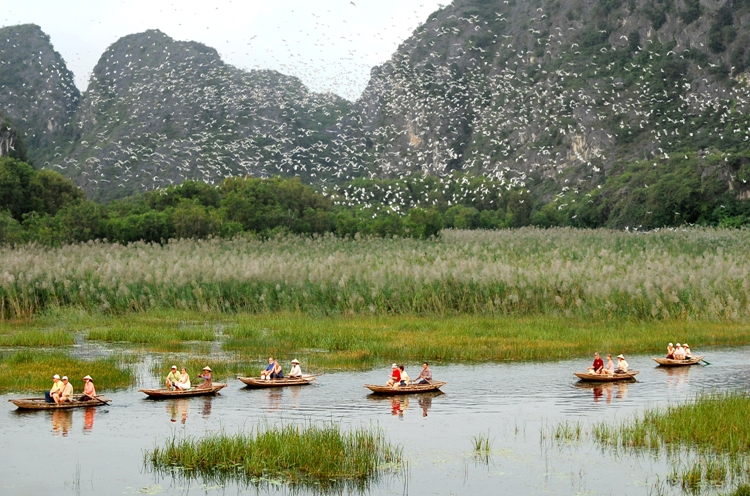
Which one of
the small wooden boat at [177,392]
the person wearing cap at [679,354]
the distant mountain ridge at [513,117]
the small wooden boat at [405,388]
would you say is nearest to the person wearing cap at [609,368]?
the person wearing cap at [679,354]

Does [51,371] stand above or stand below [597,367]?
below

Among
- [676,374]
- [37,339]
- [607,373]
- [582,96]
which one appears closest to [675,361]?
[676,374]

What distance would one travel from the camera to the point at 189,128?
182 m

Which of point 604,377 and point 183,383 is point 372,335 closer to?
point 604,377

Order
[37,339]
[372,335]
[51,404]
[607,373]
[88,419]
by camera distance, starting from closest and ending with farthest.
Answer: [88,419] → [51,404] → [607,373] → [37,339] → [372,335]

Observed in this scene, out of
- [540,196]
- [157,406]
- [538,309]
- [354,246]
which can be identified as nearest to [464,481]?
[157,406]

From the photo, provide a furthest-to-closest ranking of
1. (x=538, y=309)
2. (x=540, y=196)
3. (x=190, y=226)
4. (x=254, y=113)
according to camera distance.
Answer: (x=254, y=113) → (x=540, y=196) → (x=190, y=226) → (x=538, y=309)

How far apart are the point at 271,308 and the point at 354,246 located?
1555 cm

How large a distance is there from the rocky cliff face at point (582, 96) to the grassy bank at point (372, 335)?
6743 centimetres

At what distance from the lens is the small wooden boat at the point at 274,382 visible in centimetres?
2191

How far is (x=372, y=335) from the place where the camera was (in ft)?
95.5

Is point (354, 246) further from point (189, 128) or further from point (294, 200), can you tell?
point (189, 128)

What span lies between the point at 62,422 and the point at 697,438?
10857 mm

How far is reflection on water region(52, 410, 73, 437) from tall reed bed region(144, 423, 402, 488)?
7.94 ft
